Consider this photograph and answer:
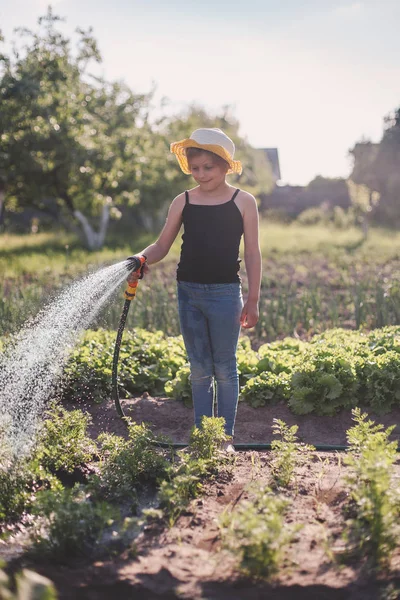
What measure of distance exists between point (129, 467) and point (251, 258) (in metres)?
1.26

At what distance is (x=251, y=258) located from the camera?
3721 millimetres

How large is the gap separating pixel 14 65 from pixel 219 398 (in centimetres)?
1112

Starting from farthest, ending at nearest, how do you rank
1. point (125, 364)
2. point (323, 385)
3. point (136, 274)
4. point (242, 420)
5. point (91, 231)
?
point (91, 231) → point (125, 364) → point (242, 420) → point (323, 385) → point (136, 274)

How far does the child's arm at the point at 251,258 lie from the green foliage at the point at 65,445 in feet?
3.46

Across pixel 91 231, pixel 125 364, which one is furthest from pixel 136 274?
pixel 91 231

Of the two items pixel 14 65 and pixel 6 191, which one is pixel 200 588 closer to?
pixel 14 65

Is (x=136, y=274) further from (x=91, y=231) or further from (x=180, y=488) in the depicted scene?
(x=91, y=231)

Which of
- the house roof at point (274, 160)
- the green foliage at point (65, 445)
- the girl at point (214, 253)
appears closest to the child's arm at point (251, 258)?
the girl at point (214, 253)

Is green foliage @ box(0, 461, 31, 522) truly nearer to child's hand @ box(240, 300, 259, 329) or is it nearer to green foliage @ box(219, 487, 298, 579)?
green foliage @ box(219, 487, 298, 579)

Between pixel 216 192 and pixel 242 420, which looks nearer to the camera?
pixel 216 192

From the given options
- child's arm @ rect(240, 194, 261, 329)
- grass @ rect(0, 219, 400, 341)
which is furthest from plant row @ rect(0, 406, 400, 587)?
grass @ rect(0, 219, 400, 341)

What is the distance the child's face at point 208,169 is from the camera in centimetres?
356

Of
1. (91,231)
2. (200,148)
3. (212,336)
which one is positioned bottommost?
(212,336)

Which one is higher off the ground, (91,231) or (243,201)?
(243,201)
